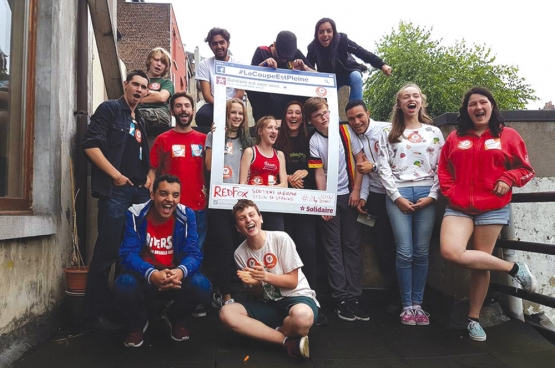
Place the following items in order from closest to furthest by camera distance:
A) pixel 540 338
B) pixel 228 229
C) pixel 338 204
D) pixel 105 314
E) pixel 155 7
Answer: pixel 540 338 → pixel 105 314 → pixel 228 229 → pixel 338 204 → pixel 155 7

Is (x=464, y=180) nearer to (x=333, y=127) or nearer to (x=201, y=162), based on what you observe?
(x=333, y=127)

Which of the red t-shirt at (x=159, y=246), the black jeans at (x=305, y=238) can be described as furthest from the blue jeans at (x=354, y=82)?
the red t-shirt at (x=159, y=246)

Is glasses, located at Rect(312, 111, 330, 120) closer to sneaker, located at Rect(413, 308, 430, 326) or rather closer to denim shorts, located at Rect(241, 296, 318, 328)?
denim shorts, located at Rect(241, 296, 318, 328)

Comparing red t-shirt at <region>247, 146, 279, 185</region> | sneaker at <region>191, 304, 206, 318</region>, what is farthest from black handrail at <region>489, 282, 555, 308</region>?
sneaker at <region>191, 304, 206, 318</region>

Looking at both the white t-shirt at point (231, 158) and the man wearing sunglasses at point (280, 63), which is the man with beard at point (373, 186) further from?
the white t-shirt at point (231, 158)

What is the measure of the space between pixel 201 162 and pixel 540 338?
3214mm

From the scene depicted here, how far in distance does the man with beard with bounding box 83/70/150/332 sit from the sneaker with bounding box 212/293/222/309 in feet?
2.80

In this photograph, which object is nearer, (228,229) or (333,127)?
(228,229)

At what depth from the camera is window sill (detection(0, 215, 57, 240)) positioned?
299 centimetres

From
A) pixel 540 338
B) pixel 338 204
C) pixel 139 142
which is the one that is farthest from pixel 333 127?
pixel 540 338

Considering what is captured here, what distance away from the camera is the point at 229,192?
3.96m

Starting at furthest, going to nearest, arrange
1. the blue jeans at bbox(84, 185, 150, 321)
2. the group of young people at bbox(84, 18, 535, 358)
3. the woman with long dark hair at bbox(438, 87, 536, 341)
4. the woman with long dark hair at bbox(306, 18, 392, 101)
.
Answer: the woman with long dark hair at bbox(306, 18, 392, 101) → the blue jeans at bbox(84, 185, 150, 321) → the woman with long dark hair at bbox(438, 87, 536, 341) → the group of young people at bbox(84, 18, 535, 358)

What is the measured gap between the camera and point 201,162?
13.6ft

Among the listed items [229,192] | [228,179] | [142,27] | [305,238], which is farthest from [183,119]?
[142,27]
